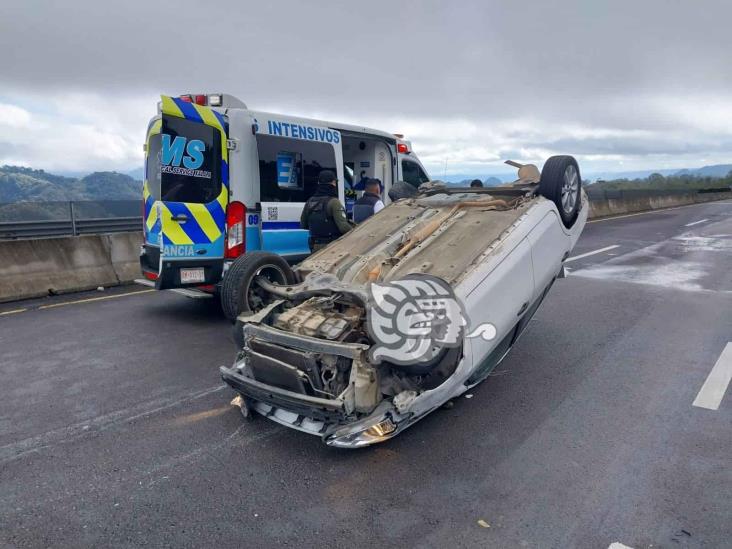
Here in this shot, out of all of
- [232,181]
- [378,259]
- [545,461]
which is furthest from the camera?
[232,181]

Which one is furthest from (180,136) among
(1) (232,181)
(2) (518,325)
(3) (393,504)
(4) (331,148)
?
(3) (393,504)

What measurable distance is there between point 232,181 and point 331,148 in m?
1.87

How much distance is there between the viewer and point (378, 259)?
14.6 ft

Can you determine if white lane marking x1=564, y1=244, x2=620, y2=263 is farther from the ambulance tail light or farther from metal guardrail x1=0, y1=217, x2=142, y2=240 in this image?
metal guardrail x1=0, y1=217, x2=142, y2=240

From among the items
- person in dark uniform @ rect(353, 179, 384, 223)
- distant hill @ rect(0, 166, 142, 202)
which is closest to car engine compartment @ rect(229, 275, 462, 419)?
person in dark uniform @ rect(353, 179, 384, 223)

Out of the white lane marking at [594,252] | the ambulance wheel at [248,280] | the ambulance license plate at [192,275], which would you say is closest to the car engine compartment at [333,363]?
the ambulance wheel at [248,280]

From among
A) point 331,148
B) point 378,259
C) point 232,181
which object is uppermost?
point 331,148

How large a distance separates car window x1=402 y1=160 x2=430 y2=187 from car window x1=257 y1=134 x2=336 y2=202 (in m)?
2.16

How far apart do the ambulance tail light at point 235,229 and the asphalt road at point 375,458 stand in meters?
1.16

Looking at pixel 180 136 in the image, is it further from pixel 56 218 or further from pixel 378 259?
pixel 56 218

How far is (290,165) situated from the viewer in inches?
283

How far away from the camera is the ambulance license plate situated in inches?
244

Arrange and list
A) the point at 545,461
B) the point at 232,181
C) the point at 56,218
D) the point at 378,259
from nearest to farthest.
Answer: the point at 545,461, the point at 378,259, the point at 232,181, the point at 56,218

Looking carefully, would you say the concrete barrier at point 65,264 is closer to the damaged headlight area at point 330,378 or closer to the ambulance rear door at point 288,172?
the ambulance rear door at point 288,172
